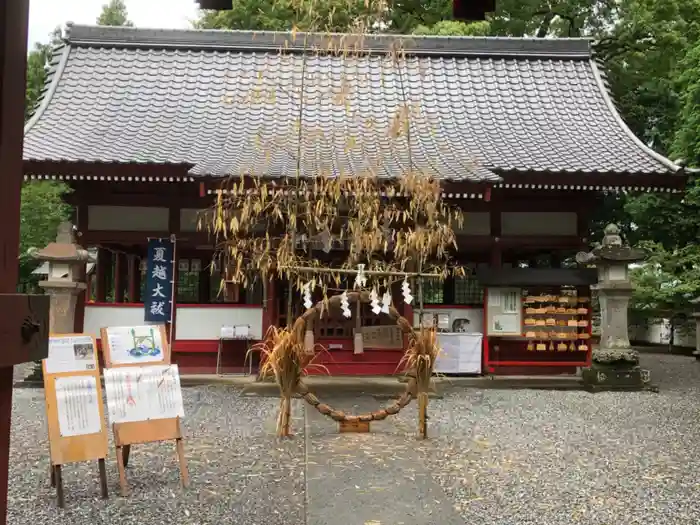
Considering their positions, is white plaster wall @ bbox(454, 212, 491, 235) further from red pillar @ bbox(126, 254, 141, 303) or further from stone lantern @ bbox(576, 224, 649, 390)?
red pillar @ bbox(126, 254, 141, 303)

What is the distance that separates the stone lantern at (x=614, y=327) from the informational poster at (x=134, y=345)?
23.6ft

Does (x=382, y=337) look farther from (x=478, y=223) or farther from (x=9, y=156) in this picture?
(x=9, y=156)

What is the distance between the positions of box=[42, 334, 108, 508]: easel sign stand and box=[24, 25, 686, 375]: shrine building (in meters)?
4.90

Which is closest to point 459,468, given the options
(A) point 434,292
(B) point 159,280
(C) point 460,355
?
(C) point 460,355

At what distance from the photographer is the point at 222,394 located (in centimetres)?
882

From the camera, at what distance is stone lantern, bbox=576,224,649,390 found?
957 centimetres

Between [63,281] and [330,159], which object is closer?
[63,281]

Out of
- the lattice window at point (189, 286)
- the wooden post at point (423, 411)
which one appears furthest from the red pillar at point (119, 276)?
the wooden post at point (423, 411)

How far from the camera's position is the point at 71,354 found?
4.34 m

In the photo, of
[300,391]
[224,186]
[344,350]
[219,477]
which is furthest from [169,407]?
[344,350]

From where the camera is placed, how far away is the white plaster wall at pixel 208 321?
10461 mm

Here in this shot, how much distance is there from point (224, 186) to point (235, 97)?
343 cm

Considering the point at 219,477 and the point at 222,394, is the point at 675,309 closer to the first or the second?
the point at 222,394

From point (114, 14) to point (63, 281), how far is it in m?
20.2
